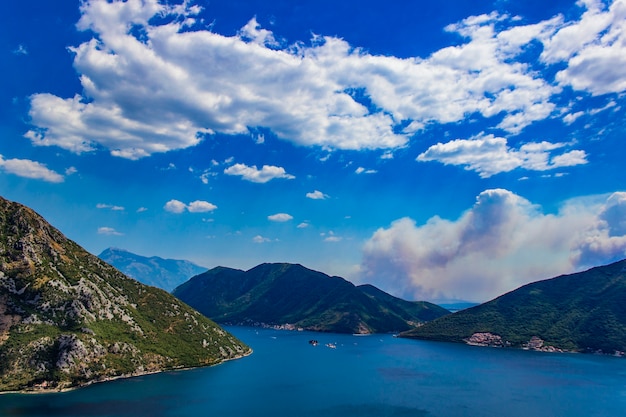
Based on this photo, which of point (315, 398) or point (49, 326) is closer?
point (315, 398)

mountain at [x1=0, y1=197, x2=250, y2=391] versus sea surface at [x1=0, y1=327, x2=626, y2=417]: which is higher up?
mountain at [x1=0, y1=197, x2=250, y2=391]

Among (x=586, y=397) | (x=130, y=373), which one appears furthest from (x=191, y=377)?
(x=586, y=397)

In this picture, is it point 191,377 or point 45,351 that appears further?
point 191,377

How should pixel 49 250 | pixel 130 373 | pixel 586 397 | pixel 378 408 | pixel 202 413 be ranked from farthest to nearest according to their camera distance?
pixel 49 250 < pixel 130 373 < pixel 586 397 < pixel 378 408 < pixel 202 413

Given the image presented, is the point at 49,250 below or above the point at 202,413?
above

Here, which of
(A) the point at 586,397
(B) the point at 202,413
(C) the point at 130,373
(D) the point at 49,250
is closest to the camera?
(B) the point at 202,413

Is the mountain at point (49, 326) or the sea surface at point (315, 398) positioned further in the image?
the mountain at point (49, 326)

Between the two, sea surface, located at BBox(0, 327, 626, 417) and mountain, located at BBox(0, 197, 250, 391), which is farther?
mountain, located at BBox(0, 197, 250, 391)

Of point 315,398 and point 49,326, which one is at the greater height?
point 49,326

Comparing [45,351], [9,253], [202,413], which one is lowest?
[202,413]

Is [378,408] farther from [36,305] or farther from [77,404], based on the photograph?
[36,305]

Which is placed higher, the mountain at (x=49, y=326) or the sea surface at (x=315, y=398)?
the mountain at (x=49, y=326)
